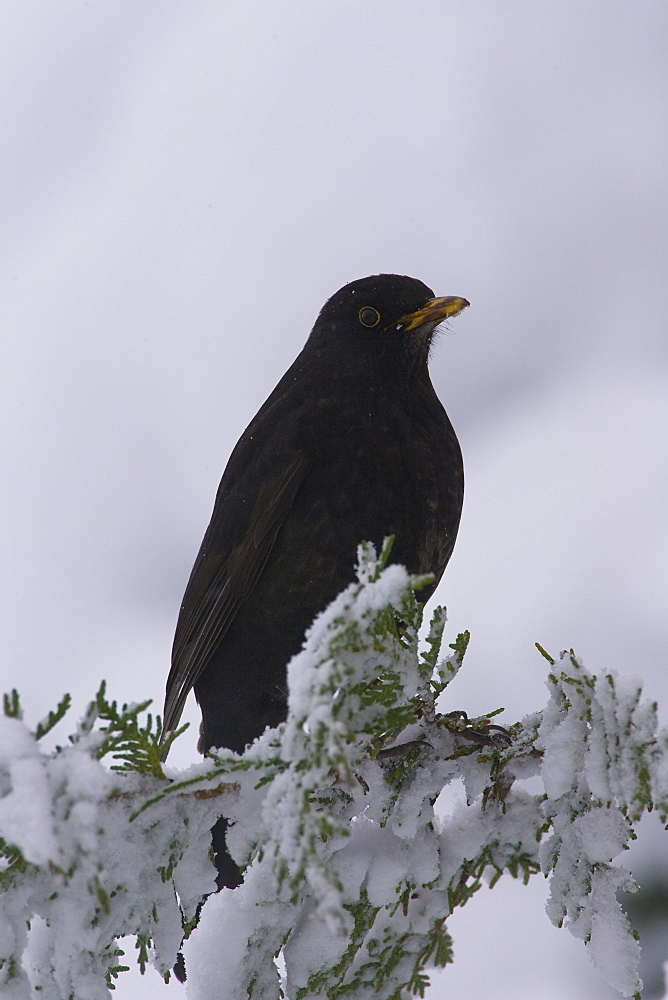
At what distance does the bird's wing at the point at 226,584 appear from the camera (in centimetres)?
301

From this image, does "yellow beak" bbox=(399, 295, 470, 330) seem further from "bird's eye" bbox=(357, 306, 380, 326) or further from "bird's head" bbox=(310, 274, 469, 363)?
"bird's eye" bbox=(357, 306, 380, 326)

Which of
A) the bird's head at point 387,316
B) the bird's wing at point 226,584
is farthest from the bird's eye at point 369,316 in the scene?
the bird's wing at point 226,584

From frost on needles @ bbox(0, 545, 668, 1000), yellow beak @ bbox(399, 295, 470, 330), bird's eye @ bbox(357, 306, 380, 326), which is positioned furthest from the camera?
bird's eye @ bbox(357, 306, 380, 326)

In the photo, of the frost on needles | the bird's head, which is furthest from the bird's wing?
the frost on needles

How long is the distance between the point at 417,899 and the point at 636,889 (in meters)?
0.40

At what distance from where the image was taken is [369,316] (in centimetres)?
366

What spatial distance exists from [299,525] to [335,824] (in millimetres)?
1948

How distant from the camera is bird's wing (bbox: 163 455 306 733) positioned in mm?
3012

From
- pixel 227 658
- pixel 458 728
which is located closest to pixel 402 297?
pixel 227 658

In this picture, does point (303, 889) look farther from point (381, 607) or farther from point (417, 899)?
point (381, 607)

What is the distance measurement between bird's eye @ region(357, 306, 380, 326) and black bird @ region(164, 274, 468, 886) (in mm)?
282

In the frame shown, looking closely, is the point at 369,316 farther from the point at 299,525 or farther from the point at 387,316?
the point at 299,525

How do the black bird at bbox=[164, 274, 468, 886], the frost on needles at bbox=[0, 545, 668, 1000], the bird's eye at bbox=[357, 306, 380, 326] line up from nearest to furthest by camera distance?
1. the frost on needles at bbox=[0, 545, 668, 1000]
2. the black bird at bbox=[164, 274, 468, 886]
3. the bird's eye at bbox=[357, 306, 380, 326]

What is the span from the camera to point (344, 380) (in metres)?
3.28
